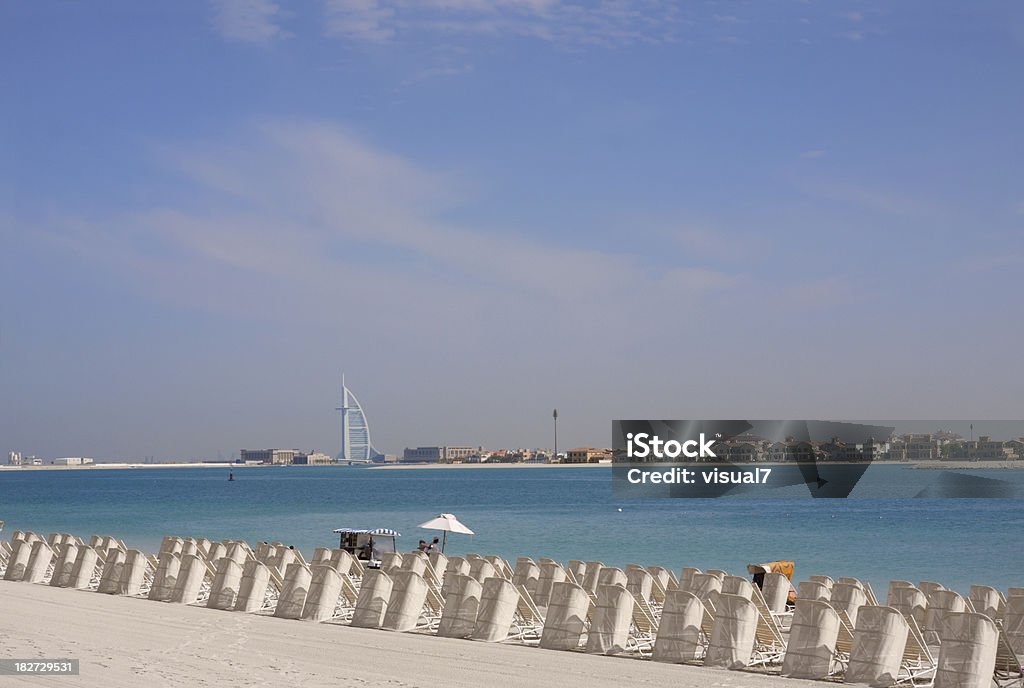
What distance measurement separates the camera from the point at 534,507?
82812 millimetres

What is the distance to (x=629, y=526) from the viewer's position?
6444 centimetres

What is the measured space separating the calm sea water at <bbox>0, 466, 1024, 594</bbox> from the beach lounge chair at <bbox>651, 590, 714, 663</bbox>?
21352mm

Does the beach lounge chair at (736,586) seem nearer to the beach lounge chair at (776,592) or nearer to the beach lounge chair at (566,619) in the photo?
the beach lounge chair at (566,619)

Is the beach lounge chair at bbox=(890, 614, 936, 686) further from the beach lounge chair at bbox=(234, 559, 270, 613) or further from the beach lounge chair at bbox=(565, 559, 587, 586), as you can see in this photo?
the beach lounge chair at bbox=(234, 559, 270, 613)

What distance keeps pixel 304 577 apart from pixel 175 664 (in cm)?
405

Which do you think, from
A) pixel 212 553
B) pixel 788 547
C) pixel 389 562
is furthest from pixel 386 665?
pixel 788 547

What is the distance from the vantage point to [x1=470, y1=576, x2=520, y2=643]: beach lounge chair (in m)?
12.3

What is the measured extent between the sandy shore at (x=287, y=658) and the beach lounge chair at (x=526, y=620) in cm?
59

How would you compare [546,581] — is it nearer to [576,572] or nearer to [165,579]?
[576,572]

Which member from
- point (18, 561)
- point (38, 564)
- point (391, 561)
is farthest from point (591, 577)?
point (18, 561)

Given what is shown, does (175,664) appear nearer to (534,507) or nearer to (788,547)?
(788,547)

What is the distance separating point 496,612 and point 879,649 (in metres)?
4.02

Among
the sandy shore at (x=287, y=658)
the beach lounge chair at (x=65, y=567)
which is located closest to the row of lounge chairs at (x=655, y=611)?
the sandy shore at (x=287, y=658)

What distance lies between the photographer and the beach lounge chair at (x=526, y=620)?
12.6 metres
